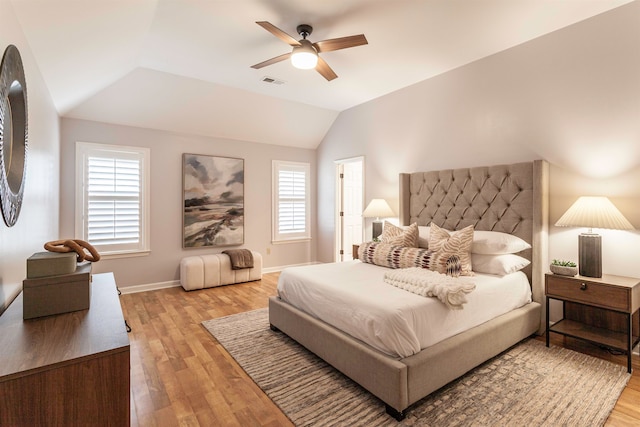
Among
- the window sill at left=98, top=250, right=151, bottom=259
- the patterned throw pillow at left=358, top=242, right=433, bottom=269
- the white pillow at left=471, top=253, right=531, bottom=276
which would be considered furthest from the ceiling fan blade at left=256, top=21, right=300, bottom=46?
the window sill at left=98, top=250, right=151, bottom=259

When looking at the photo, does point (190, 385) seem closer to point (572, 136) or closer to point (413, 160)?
point (413, 160)

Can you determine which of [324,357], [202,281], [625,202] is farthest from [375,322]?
[202,281]

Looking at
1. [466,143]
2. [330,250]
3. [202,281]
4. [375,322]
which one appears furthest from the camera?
[330,250]

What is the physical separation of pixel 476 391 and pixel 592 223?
164 cm

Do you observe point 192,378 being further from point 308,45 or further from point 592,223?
point 592,223

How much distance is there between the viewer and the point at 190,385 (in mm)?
2203

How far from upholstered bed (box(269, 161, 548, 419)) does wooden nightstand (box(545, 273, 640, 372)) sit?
264 mm

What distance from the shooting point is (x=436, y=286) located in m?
2.14

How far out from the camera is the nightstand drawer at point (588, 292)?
2318mm

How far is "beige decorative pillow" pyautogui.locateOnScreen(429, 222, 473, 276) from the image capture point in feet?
9.09

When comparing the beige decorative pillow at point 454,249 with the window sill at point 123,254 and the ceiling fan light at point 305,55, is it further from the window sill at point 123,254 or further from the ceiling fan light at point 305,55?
the window sill at point 123,254

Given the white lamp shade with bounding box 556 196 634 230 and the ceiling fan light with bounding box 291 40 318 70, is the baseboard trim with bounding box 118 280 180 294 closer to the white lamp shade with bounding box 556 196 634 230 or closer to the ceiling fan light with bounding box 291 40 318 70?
the ceiling fan light with bounding box 291 40 318 70

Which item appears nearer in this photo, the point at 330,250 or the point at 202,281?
the point at 202,281

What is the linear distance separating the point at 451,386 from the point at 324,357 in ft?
2.99
